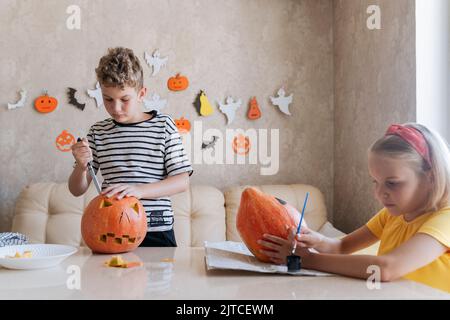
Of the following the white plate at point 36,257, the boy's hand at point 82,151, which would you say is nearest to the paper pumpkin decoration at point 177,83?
the boy's hand at point 82,151

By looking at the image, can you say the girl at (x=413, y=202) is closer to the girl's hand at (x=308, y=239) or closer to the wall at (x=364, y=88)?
the girl's hand at (x=308, y=239)

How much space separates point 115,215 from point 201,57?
1888mm

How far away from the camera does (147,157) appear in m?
1.63

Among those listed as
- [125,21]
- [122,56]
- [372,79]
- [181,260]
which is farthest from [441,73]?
[125,21]

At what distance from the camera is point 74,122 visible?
2840 millimetres

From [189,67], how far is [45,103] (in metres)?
0.84

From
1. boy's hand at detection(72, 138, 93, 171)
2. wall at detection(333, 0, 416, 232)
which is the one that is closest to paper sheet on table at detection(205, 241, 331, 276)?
boy's hand at detection(72, 138, 93, 171)

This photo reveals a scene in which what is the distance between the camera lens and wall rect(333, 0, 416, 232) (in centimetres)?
214

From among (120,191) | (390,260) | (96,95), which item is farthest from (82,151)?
(96,95)

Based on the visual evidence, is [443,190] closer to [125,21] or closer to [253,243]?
[253,243]

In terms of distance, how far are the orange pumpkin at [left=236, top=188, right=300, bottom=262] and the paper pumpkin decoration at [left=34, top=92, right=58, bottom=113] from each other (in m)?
1.98

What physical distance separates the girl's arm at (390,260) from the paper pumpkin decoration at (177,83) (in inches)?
79.1

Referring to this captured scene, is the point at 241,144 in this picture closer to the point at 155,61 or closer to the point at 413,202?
the point at 155,61

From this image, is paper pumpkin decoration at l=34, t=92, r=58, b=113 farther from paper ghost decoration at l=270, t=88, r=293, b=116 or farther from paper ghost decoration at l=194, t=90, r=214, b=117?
paper ghost decoration at l=270, t=88, r=293, b=116
